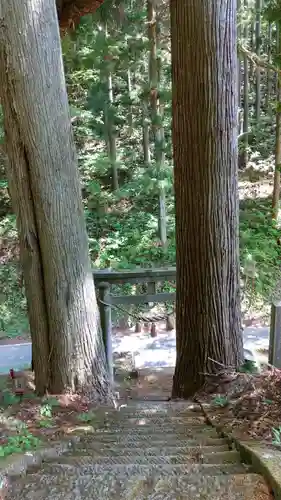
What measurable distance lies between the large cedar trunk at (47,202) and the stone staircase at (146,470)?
1.01 m

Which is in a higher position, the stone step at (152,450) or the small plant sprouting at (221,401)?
the stone step at (152,450)

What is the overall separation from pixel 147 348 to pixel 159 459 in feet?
21.5

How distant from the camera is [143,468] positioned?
7.49ft

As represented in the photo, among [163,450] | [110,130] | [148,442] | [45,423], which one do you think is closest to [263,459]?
[163,450]

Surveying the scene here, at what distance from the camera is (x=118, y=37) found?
1418 centimetres

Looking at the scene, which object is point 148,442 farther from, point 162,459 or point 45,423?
point 45,423

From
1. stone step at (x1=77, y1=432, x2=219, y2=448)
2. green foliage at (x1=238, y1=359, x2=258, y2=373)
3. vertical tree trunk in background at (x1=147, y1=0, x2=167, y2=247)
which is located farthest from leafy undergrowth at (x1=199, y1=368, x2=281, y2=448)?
vertical tree trunk in background at (x1=147, y1=0, x2=167, y2=247)

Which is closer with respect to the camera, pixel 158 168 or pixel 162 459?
pixel 162 459

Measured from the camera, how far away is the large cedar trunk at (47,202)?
3.60m

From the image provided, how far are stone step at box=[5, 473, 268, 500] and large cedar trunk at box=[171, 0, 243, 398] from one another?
2.42 m

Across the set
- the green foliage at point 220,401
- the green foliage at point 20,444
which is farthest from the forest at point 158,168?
the green foliage at point 20,444

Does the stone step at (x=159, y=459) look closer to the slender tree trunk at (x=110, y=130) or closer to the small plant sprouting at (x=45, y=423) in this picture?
the small plant sprouting at (x=45, y=423)

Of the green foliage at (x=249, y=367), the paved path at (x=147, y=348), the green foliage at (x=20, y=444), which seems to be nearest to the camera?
the green foliage at (x=20, y=444)

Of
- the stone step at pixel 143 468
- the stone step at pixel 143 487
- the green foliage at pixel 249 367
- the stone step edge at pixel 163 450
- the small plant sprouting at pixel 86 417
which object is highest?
the stone step at pixel 143 487
